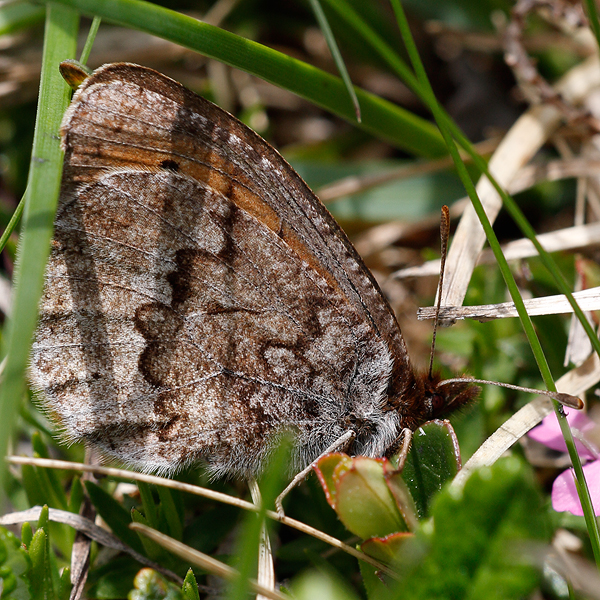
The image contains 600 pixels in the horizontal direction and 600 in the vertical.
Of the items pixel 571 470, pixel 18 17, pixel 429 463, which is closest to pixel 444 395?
pixel 429 463

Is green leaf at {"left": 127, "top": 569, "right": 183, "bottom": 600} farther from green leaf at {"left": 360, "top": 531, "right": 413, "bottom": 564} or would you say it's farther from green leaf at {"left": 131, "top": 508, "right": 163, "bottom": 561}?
green leaf at {"left": 360, "top": 531, "right": 413, "bottom": 564}

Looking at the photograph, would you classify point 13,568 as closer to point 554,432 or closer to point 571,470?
point 571,470

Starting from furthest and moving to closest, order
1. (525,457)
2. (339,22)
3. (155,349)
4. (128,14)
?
(339,22)
(525,457)
(155,349)
(128,14)

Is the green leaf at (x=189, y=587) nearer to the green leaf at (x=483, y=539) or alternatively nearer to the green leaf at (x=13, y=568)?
the green leaf at (x=13, y=568)

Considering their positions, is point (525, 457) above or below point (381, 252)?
below

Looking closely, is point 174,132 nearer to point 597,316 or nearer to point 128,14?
point 128,14

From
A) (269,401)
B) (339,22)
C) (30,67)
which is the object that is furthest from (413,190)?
(30,67)

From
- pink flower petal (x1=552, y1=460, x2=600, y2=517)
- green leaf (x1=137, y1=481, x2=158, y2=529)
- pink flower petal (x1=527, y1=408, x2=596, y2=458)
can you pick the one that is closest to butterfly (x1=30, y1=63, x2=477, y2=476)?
green leaf (x1=137, y1=481, x2=158, y2=529)
